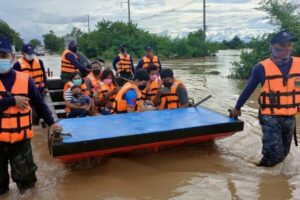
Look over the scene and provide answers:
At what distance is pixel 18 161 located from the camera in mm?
3879

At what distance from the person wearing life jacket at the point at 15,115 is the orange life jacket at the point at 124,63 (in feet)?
23.2

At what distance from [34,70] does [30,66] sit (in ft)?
0.32

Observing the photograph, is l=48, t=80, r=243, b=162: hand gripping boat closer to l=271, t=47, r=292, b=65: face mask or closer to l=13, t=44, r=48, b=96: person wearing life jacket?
l=271, t=47, r=292, b=65: face mask

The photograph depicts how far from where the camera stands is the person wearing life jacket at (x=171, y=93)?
581 centimetres

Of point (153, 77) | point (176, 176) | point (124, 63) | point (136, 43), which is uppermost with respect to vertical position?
point (136, 43)

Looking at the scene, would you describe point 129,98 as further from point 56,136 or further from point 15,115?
point 15,115

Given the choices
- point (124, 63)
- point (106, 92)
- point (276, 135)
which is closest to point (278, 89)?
point (276, 135)

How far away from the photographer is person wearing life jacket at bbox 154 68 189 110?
5.81m

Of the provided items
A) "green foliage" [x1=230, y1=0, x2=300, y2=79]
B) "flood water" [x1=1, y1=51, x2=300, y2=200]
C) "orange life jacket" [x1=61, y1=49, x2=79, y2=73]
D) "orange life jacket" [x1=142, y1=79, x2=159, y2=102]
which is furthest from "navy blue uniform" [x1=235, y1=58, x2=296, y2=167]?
"green foliage" [x1=230, y1=0, x2=300, y2=79]

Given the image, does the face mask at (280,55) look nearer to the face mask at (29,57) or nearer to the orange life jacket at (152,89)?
the orange life jacket at (152,89)

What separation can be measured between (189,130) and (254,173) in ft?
2.96

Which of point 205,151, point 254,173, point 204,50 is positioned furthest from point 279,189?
point 204,50

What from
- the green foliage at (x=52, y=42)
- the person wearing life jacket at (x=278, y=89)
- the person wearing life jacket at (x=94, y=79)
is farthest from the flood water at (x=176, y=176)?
the green foliage at (x=52, y=42)

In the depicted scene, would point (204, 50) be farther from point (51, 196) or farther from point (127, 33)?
point (51, 196)
